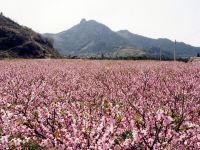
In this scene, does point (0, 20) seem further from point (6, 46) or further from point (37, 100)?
point (37, 100)

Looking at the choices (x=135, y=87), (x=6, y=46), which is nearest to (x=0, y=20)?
(x=6, y=46)

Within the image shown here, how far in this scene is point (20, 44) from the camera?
16500 cm

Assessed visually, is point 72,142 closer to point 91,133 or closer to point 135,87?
point 91,133

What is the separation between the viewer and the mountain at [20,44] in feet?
504

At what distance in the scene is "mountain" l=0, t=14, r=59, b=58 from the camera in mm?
153587

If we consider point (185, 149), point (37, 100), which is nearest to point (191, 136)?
point (185, 149)

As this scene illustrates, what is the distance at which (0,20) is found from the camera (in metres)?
199

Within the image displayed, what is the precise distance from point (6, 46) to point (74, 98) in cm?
14921

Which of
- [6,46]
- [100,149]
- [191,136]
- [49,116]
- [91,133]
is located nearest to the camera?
[100,149]

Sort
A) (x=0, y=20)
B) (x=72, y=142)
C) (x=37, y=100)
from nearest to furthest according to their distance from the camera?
(x=72, y=142)
(x=37, y=100)
(x=0, y=20)

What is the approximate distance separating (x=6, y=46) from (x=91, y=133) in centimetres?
16147

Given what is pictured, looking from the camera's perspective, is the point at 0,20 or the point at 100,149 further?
the point at 0,20

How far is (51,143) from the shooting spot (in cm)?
748

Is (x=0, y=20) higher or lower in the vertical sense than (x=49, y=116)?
higher
